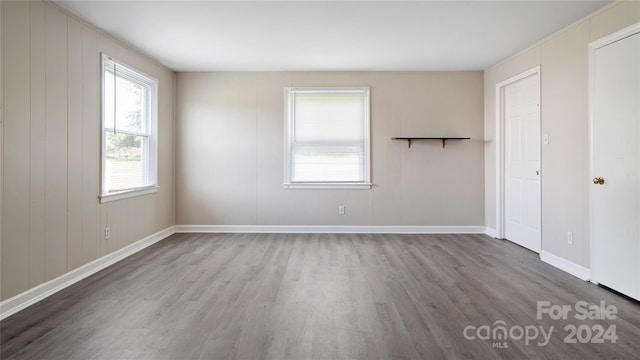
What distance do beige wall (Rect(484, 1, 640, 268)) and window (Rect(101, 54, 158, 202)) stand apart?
16.0ft

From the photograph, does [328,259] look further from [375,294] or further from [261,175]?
[261,175]

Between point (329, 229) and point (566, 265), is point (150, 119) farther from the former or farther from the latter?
point (566, 265)

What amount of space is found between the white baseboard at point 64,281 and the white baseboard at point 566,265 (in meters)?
4.81

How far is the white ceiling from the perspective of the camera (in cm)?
305

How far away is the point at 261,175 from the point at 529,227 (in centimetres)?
380

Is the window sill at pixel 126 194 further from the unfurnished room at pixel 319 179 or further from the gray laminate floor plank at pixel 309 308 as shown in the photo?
the gray laminate floor plank at pixel 309 308

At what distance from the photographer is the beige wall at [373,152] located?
17.2 ft

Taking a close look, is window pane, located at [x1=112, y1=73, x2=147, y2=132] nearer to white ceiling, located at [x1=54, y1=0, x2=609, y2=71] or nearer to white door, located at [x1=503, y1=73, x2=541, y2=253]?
white ceiling, located at [x1=54, y1=0, x2=609, y2=71]

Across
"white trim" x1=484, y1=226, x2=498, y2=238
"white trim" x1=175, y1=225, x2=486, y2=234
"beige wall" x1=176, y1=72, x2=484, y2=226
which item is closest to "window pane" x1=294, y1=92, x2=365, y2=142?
"beige wall" x1=176, y1=72, x2=484, y2=226

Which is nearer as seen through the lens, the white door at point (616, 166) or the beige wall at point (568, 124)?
the white door at point (616, 166)

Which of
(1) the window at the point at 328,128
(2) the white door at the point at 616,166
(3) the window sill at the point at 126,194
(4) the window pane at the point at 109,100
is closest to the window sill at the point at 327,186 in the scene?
(1) the window at the point at 328,128

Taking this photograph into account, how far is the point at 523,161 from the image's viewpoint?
4.36 meters

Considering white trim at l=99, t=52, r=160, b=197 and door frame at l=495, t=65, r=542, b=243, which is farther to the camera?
door frame at l=495, t=65, r=542, b=243

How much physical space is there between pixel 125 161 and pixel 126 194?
411 millimetres
